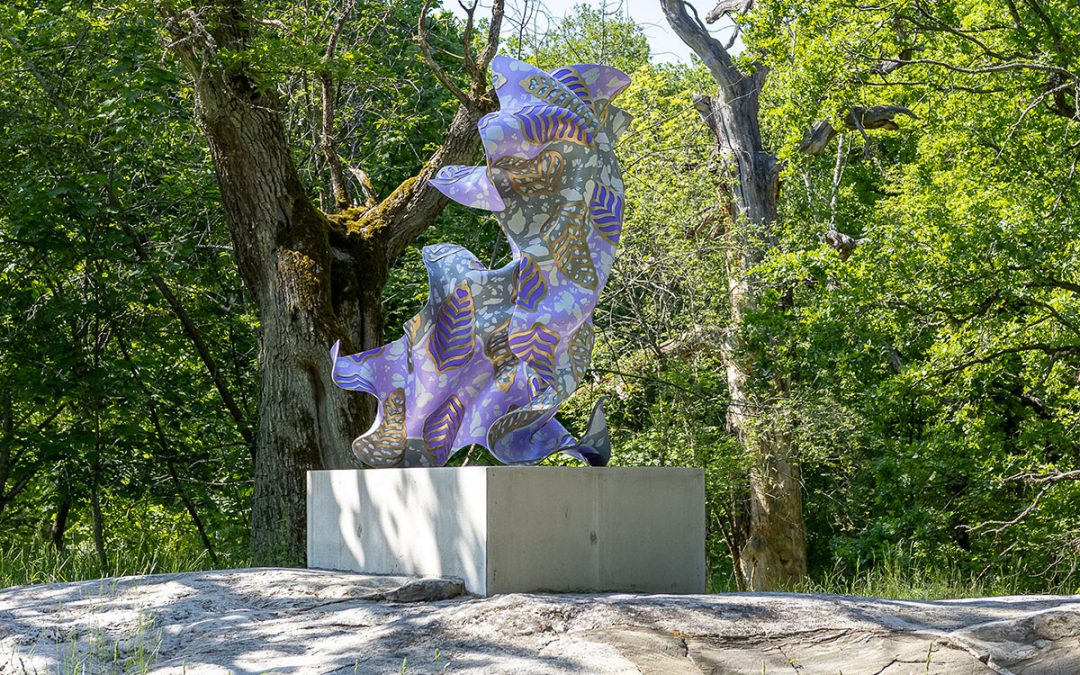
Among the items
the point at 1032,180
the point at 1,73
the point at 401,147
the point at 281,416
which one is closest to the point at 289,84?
the point at 1,73

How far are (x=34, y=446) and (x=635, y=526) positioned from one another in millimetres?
8536

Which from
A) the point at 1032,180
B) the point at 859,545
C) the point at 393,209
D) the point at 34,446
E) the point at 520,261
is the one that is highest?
the point at 1032,180

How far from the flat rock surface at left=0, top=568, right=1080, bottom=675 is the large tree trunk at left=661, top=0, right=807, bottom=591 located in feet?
29.0

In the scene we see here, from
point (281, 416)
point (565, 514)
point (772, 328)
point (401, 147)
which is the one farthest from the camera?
point (401, 147)

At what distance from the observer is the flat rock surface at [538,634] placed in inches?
175

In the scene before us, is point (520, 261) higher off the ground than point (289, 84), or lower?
lower

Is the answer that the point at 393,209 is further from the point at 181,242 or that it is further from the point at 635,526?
the point at 635,526

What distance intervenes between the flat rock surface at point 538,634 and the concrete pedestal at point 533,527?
36 cm

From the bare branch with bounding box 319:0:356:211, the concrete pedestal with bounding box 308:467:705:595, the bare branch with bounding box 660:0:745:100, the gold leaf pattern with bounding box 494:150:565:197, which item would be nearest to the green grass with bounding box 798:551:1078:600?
the concrete pedestal with bounding box 308:467:705:595

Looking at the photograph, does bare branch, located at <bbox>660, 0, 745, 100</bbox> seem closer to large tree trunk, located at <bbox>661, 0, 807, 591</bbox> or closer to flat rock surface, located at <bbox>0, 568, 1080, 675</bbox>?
large tree trunk, located at <bbox>661, 0, 807, 591</bbox>

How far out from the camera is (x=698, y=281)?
14492mm

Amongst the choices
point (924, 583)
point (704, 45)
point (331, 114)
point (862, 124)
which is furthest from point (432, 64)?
point (862, 124)

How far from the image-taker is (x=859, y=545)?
15883 mm

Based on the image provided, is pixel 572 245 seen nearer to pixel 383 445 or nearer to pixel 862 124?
pixel 383 445
